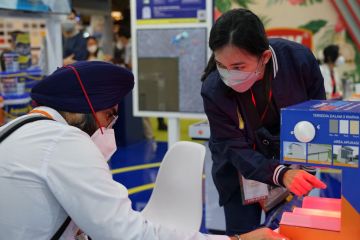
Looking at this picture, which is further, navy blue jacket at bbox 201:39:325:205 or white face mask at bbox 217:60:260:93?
navy blue jacket at bbox 201:39:325:205

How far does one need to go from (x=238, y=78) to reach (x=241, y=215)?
620 mm

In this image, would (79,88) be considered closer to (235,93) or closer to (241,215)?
(235,93)

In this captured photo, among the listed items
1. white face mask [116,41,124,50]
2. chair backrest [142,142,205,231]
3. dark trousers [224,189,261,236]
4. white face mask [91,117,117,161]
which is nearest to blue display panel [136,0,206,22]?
chair backrest [142,142,205,231]

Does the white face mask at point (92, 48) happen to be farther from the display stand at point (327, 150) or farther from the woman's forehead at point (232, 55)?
the display stand at point (327, 150)

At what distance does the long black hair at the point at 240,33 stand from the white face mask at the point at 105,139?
47 cm

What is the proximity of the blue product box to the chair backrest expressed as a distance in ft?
4.65

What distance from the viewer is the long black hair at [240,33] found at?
62.5 inches

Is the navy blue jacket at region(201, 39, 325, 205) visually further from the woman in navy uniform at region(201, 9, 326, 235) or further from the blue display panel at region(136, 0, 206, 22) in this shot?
the blue display panel at region(136, 0, 206, 22)

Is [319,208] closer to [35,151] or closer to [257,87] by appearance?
[257,87]

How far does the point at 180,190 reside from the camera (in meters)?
2.65

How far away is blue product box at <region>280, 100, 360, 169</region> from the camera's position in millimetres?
1066

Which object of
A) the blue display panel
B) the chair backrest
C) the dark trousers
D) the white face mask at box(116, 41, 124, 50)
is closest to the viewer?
the dark trousers

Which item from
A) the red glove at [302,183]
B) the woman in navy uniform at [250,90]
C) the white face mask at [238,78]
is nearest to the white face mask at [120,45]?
the woman in navy uniform at [250,90]

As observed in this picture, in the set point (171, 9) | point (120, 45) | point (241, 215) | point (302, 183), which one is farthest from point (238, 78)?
point (120, 45)
